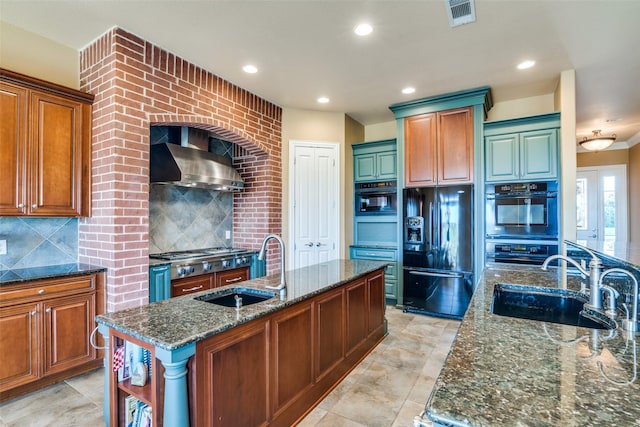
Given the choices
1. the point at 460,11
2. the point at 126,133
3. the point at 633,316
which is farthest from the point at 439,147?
the point at 126,133

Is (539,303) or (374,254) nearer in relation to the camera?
(539,303)

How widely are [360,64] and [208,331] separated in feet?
9.58

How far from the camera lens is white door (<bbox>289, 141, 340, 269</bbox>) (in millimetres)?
4590

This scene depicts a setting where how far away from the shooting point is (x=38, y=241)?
274cm

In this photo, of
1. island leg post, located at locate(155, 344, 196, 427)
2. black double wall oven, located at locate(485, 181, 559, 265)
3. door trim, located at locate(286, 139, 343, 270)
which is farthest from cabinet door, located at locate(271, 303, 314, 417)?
black double wall oven, located at locate(485, 181, 559, 265)

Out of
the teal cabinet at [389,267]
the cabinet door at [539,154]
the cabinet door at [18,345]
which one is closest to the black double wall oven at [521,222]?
the cabinet door at [539,154]

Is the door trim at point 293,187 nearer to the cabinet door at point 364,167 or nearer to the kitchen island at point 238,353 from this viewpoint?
the cabinet door at point 364,167

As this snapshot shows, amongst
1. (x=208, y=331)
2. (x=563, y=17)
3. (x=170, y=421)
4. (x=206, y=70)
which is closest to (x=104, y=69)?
(x=206, y=70)

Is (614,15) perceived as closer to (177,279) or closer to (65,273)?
(177,279)

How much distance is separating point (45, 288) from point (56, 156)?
1.06m

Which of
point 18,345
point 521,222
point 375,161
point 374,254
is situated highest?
point 375,161

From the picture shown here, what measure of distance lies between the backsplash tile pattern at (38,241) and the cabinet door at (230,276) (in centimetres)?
133

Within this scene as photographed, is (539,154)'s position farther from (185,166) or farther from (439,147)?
(185,166)

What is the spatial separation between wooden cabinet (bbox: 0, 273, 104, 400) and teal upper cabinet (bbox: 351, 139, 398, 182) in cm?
353
